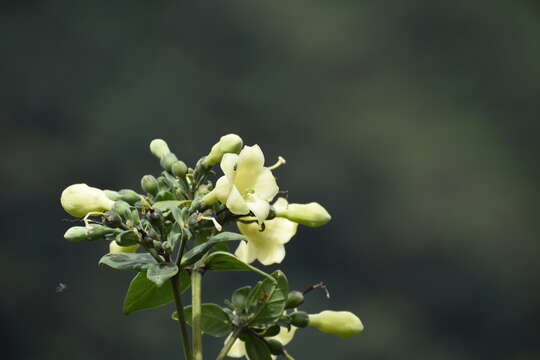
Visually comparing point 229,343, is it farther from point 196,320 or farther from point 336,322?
point 336,322

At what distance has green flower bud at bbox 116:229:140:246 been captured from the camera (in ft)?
3.09

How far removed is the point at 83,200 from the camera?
104 cm

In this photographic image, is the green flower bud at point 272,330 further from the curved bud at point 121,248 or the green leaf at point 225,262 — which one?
the curved bud at point 121,248

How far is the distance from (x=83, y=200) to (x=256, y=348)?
27 centimetres

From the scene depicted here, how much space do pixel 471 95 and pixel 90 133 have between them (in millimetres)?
4178

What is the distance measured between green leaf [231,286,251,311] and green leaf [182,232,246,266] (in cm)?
12

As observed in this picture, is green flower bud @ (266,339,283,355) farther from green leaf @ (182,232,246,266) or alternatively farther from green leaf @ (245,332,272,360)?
green leaf @ (182,232,246,266)

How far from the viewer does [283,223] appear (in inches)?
44.2

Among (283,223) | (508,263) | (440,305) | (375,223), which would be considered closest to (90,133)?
(375,223)

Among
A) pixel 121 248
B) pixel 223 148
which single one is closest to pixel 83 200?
pixel 121 248

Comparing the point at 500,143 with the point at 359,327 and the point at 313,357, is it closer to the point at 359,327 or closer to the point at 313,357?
the point at 313,357

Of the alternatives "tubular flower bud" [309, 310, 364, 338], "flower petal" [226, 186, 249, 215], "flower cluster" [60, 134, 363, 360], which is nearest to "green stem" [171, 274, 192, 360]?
"flower cluster" [60, 134, 363, 360]

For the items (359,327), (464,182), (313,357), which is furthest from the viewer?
(464,182)

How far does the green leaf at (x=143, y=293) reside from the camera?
1057 mm
